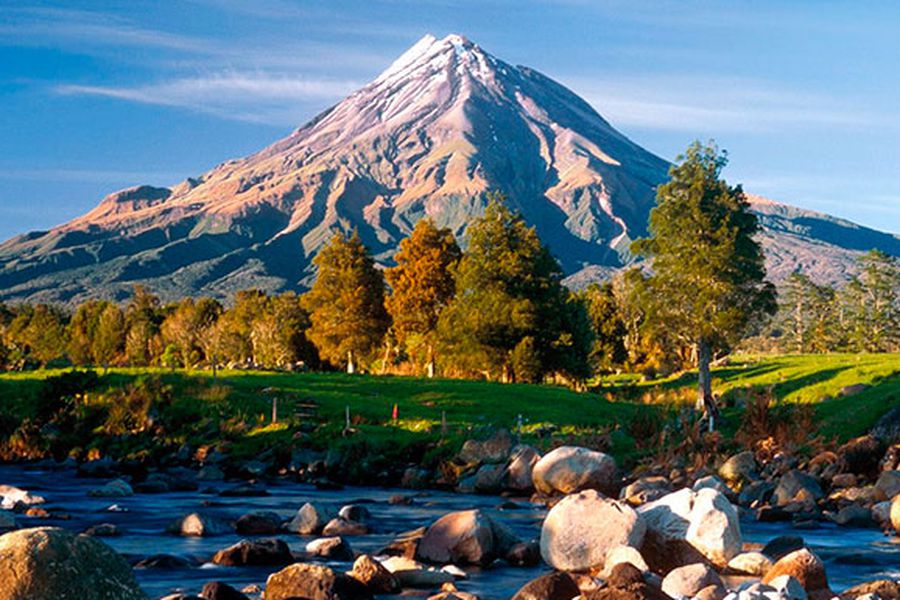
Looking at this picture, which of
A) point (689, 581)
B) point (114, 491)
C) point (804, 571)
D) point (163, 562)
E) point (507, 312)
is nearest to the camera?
point (689, 581)

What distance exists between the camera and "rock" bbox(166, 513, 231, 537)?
23.9 m

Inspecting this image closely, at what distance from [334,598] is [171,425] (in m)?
32.5

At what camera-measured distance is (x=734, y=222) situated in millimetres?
56000

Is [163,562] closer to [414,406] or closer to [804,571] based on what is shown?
Result: [804,571]

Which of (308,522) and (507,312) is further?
(507,312)

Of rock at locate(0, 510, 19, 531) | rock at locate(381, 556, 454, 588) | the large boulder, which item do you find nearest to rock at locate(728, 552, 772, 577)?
the large boulder

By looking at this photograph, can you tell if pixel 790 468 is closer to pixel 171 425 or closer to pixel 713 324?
pixel 713 324

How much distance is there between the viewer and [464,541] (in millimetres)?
19906

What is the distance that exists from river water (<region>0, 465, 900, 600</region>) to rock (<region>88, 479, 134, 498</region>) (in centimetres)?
37

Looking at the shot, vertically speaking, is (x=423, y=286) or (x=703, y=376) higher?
Result: (x=423, y=286)

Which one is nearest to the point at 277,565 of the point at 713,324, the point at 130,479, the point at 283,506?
the point at 283,506

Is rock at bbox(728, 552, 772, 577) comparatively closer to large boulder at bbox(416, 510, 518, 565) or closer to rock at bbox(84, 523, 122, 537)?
large boulder at bbox(416, 510, 518, 565)

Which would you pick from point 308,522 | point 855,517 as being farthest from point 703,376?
point 308,522

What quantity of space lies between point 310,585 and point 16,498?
16.6 m
